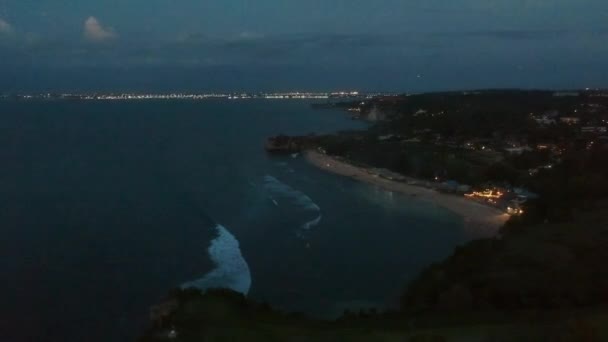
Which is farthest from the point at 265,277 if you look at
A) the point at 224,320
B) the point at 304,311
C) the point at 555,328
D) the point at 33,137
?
the point at 33,137

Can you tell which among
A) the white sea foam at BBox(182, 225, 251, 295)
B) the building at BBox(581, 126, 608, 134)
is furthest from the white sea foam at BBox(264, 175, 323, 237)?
the building at BBox(581, 126, 608, 134)

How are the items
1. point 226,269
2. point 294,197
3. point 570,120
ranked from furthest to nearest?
1. point 570,120
2. point 294,197
3. point 226,269

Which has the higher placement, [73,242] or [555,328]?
[555,328]

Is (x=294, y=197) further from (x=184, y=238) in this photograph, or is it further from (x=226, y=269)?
(x=226, y=269)

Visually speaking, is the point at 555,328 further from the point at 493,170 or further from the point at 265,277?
the point at 493,170

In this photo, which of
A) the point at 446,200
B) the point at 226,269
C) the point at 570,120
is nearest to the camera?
the point at 226,269

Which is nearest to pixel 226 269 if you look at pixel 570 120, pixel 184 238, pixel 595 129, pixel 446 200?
pixel 184 238

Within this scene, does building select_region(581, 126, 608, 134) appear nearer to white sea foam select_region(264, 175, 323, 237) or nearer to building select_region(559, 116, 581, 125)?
building select_region(559, 116, 581, 125)
